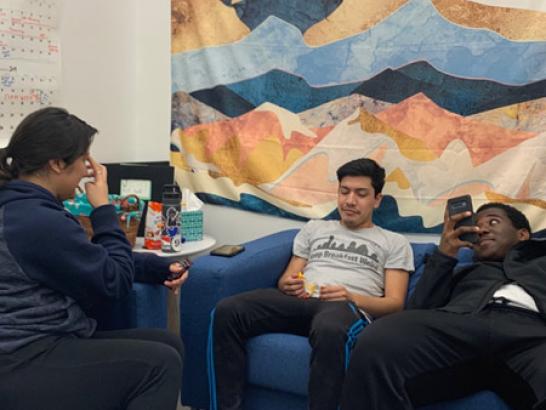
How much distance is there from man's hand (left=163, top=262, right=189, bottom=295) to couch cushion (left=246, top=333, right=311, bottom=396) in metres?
0.30

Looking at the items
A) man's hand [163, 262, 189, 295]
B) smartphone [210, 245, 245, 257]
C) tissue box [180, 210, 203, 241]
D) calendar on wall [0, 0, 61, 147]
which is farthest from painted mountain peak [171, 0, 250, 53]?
man's hand [163, 262, 189, 295]

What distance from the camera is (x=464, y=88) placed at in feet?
7.50

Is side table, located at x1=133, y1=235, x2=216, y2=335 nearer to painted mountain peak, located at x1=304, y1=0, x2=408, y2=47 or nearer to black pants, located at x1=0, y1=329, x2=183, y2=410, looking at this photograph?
black pants, located at x1=0, y1=329, x2=183, y2=410

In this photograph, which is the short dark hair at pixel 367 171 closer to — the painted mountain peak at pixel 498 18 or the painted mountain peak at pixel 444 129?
the painted mountain peak at pixel 444 129

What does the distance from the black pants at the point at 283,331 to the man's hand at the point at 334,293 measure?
58 mm

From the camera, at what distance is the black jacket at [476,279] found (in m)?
1.81

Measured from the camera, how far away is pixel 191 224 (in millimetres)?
2549

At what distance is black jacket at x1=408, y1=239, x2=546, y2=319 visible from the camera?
1808mm

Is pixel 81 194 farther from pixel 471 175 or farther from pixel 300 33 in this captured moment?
pixel 471 175

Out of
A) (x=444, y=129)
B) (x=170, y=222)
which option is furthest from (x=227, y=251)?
(x=444, y=129)

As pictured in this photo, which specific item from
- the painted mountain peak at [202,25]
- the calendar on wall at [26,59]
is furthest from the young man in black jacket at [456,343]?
the calendar on wall at [26,59]

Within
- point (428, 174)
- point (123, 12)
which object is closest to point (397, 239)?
point (428, 174)

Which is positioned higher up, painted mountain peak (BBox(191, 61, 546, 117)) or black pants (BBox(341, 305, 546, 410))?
painted mountain peak (BBox(191, 61, 546, 117))

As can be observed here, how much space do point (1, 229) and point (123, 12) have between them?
1.85 meters
